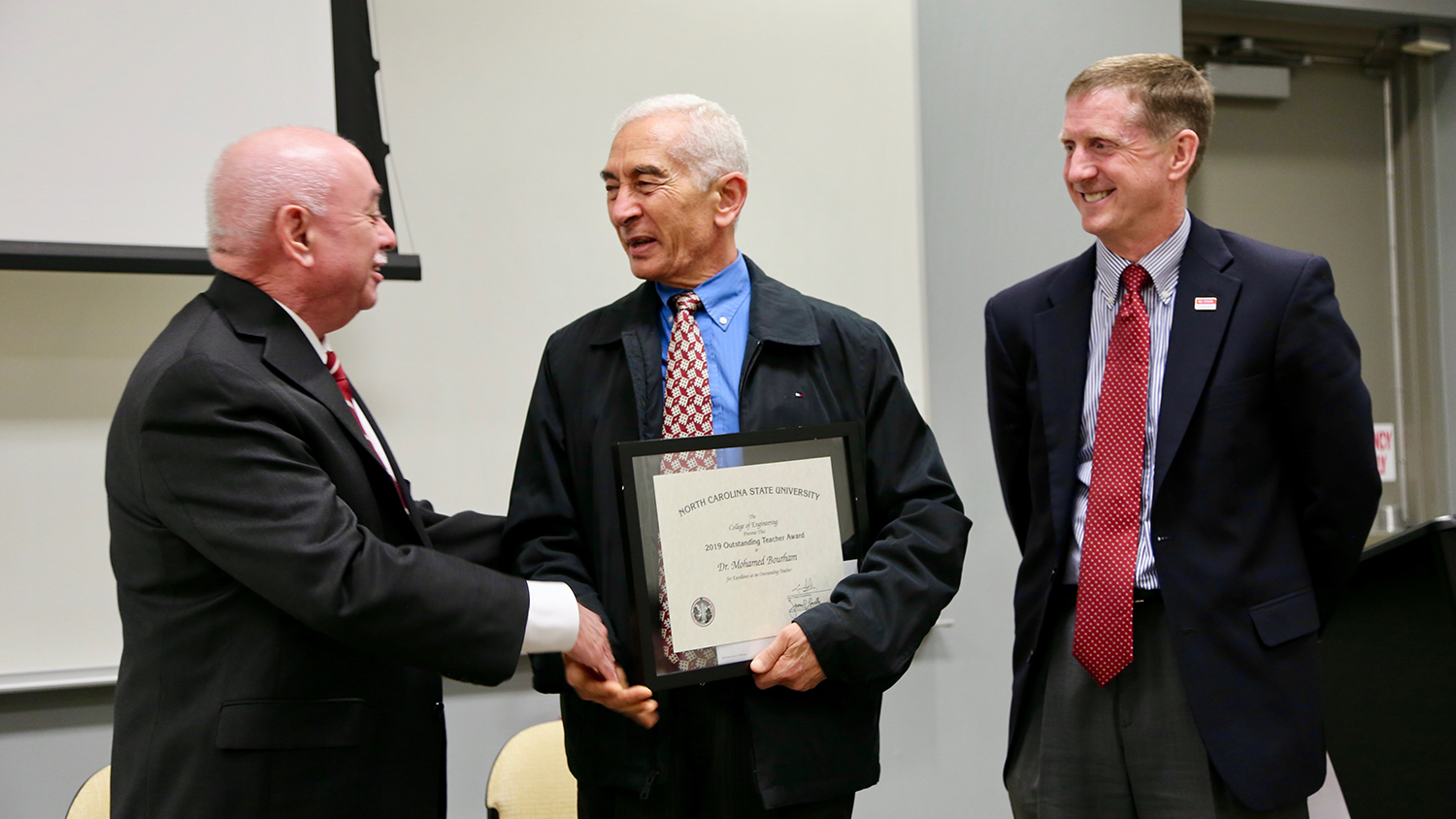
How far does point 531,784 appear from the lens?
2.70m

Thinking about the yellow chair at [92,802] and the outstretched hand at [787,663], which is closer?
the outstretched hand at [787,663]

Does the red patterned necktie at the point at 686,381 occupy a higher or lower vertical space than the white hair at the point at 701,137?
lower

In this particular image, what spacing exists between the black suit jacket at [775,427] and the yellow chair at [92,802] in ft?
4.15

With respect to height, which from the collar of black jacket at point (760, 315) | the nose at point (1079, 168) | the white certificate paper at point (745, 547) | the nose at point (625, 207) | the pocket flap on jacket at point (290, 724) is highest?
the nose at point (1079, 168)

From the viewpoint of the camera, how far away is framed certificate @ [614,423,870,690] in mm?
1678

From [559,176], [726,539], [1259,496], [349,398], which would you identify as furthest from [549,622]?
[559,176]

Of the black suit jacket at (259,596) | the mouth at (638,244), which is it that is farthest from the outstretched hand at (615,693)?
the mouth at (638,244)

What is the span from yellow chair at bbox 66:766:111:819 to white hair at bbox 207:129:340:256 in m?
1.40

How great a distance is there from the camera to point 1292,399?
1.90 m

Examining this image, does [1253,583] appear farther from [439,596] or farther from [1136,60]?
[439,596]

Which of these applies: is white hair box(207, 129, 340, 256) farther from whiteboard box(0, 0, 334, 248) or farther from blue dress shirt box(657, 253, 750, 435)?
whiteboard box(0, 0, 334, 248)

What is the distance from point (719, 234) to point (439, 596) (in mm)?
801

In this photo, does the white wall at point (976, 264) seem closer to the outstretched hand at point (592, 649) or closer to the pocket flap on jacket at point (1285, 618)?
the pocket flap on jacket at point (1285, 618)

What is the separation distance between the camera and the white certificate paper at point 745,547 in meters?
1.69
